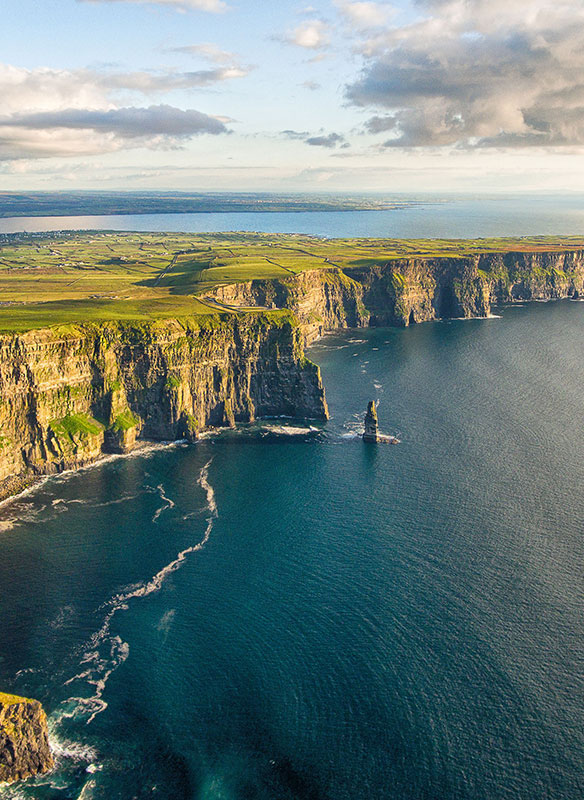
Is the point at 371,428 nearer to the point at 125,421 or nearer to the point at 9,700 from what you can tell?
the point at 125,421

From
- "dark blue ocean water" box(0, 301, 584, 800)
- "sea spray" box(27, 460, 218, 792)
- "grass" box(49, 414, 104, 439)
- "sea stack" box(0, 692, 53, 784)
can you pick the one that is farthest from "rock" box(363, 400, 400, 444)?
"sea stack" box(0, 692, 53, 784)

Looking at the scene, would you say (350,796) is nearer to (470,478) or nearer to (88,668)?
(88,668)

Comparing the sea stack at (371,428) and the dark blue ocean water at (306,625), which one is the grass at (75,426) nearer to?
the dark blue ocean water at (306,625)

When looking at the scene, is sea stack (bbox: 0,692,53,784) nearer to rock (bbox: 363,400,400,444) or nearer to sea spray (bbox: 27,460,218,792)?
sea spray (bbox: 27,460,218,792)

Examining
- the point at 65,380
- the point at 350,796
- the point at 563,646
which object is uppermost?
the point at 65,380

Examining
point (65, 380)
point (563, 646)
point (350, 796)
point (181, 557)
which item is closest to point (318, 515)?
point (181, 557)
